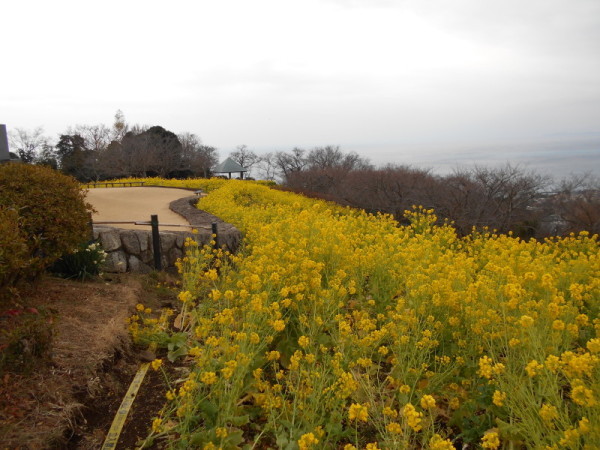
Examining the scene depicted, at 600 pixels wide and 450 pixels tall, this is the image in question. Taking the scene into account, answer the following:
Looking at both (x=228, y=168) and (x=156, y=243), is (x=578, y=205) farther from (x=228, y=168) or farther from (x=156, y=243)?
(x=228, y=168)

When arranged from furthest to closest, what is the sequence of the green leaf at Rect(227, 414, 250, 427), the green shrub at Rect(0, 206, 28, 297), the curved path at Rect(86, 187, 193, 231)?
the curved path at Rect(86, 187, 193, 231) < the green shrub at Rect(0, 206, 28, 297) < the green leaf at Rect(227, 414, 250, 427)

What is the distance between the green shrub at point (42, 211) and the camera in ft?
14.4

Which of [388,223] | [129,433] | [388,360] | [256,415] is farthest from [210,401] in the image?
[388,223]

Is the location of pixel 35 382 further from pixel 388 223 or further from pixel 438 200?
pixel 438 200

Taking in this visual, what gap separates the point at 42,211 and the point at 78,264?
3.39 feet

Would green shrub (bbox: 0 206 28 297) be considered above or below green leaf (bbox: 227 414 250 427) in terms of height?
above

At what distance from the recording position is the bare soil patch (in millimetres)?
2580

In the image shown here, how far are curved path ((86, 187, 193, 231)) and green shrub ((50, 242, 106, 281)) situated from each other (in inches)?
80.7

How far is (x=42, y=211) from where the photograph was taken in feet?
14.9

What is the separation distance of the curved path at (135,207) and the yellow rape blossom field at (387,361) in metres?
4.39

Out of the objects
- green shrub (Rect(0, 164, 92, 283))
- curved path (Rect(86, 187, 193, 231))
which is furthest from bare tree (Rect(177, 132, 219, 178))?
green shrub (Rect(0, 164, 92, 283))

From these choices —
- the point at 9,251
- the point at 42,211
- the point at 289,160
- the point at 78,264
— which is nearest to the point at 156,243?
the point at 78,264

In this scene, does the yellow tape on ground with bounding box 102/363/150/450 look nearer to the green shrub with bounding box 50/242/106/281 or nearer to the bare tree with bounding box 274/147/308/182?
the green shrub with bounding box 50/242/106/281

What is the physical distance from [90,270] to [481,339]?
4644mm
